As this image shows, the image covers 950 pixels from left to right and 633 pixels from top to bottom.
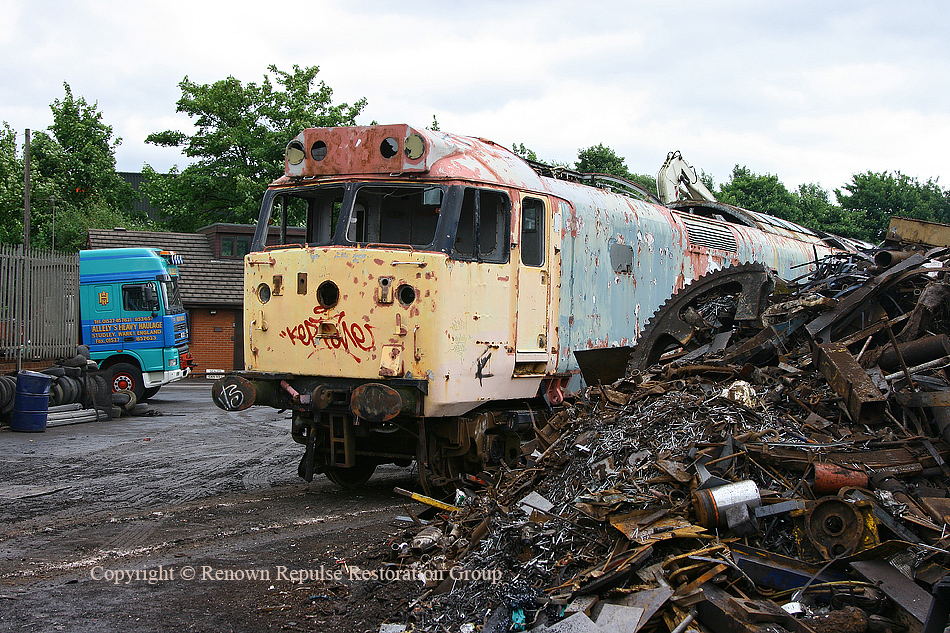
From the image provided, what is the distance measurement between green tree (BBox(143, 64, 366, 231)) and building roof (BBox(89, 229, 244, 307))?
4.07 meters

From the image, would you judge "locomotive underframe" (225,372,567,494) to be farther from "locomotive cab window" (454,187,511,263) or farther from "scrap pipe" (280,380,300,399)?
"locomotive cab window" (454,187,511,263)

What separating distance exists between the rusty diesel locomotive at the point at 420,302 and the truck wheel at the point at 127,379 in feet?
38.0

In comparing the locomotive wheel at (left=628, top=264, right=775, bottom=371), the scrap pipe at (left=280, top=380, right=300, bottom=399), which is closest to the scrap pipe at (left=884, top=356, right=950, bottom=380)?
the locomotive wheel at (left=628, top=264, right=775, bottom=371)

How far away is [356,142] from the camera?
24.4 ft

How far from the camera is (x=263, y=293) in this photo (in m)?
7.59

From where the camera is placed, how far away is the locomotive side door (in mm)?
7590

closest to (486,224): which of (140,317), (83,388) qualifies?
(83,388)

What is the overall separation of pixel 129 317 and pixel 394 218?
41.8 feet

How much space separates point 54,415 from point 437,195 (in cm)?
1081

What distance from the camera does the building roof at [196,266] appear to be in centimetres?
2708

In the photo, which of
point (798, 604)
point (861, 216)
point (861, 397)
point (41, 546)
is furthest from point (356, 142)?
point (861, 216)

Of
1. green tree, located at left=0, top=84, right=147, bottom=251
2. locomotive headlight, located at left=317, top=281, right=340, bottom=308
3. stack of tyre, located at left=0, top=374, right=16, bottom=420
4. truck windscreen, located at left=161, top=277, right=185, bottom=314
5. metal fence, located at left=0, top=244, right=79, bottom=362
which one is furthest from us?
green tree, located at left=0, top=84, right=147, bottom=251

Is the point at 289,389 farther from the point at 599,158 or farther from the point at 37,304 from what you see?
the point at 599,158

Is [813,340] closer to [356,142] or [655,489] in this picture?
[655,489]
